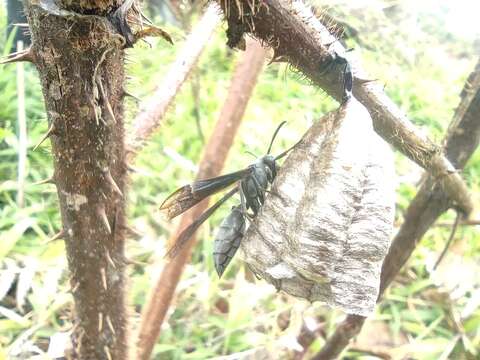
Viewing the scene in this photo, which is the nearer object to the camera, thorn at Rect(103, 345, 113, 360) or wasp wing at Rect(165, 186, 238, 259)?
wasp wing at Rect(165, 186, 238, 259)

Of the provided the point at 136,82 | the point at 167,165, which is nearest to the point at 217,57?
the point at 167,165

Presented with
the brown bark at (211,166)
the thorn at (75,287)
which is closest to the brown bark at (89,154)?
the thorn at (75,287)

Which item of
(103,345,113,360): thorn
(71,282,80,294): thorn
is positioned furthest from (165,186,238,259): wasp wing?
(103,345,113,360): thorn

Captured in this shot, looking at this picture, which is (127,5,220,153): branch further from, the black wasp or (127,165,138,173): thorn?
the black wasp

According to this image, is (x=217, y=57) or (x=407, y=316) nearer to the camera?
(x=407, y=316)

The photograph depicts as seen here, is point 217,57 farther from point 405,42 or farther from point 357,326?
point 357,326

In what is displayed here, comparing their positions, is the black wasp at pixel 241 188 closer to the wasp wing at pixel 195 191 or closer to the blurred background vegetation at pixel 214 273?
the wasp wing at pixel 195 191
